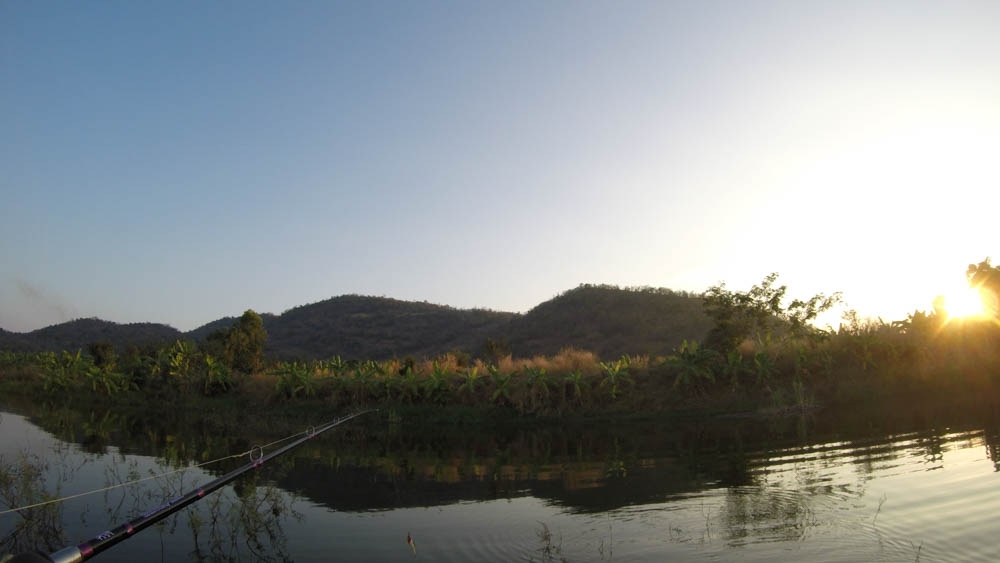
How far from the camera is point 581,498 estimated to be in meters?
9.73

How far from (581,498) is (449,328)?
6930 centimetres

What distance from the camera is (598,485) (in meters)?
10.7

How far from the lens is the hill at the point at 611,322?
5272cm

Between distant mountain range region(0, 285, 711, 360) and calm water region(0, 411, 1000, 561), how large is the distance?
3044 cm

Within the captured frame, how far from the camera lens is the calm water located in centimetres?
697

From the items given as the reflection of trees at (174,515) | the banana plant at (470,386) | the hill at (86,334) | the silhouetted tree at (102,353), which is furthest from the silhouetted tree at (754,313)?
the hill at (86,334)

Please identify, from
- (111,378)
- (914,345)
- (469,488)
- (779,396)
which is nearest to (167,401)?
(111,378)

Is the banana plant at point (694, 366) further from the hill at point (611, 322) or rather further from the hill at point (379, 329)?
the hill at point (379, 329)

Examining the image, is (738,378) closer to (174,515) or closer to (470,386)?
(470,386)

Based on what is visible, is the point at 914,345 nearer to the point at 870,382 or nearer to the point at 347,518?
the point at 870,382

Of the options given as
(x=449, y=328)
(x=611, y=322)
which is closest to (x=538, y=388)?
(x=611, y=322)

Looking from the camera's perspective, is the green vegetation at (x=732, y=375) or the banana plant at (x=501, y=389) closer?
the green vegetation at (x=732, y=375)

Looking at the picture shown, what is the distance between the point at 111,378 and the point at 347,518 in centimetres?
3033

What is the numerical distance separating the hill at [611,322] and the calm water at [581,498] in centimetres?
3472
